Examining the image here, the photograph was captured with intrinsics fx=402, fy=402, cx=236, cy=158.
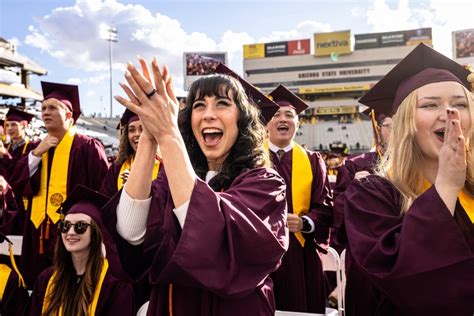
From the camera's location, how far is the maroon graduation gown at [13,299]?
314 centimetres

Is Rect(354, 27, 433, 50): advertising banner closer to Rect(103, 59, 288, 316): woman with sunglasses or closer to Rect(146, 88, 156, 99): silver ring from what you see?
Rect(103, 59, 288, 316): woman with sunglasses

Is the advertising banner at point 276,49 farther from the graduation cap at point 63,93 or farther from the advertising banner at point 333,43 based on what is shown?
the graduation cap at point 63,93

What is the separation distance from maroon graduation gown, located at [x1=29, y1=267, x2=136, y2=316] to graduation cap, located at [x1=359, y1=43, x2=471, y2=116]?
85.9 inches

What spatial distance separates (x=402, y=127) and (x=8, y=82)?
1623 inches

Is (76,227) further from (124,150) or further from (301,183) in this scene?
(301,183)

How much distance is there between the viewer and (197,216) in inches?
51.5

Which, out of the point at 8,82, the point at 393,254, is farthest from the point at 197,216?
the point at 8,82

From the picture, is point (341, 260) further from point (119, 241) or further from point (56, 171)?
point (56, 171)

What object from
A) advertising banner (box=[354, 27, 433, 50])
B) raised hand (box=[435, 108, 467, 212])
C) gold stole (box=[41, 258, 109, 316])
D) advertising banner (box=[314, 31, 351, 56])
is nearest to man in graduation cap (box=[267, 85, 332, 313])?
gold stole (box=[41, 258, 109, 316])

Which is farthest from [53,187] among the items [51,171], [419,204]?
[419,204]

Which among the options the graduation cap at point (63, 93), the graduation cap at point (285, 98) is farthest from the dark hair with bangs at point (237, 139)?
the graduation cap at point (63, 93)

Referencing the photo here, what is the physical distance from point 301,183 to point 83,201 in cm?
190

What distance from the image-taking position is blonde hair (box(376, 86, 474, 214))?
1.67 metres

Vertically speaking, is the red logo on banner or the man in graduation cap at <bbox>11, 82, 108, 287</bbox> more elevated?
the red logo on banner
